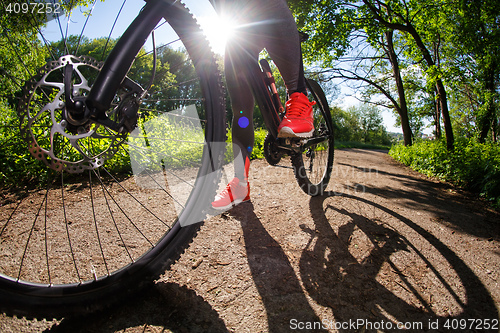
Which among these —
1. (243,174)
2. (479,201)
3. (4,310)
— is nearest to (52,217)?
(4,310)

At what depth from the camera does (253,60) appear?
202 centimetres

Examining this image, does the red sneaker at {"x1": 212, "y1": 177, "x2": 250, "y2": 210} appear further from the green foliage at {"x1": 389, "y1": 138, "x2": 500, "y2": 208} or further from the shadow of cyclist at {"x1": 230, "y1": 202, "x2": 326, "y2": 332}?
the green foliage at {"x1": 389, "y1": 138, "x2": 500, "y2": 208}

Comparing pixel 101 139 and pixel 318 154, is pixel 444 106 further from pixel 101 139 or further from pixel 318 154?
pixel 101 139

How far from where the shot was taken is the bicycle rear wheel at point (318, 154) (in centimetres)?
277

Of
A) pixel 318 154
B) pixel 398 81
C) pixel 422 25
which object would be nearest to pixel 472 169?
pixel 318 154

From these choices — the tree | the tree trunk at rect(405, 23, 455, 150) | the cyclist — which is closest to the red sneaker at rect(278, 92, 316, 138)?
the cyclist

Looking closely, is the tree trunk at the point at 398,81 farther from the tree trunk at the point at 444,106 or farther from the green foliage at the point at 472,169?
the green foliage at the point at 472,169

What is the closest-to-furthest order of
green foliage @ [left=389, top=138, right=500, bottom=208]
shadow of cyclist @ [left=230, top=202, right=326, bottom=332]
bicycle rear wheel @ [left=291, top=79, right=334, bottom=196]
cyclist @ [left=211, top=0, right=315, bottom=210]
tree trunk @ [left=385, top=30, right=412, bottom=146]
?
shadow of cyclist @ [left=230, top=202, right=326, bottom=332] → cyclist @ [left=211, top=0, right=315, bottom=210] → bicycle rear wheel @ [left=291, top=79, right=334, bottom=196] → green foliage @ [left=389, top=138, right=500, bottom=208] → tree trunk @ [left=385, top=30, right=412, bottom=146]

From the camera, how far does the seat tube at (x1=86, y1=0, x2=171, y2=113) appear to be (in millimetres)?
1070

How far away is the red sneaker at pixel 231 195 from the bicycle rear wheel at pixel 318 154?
0.78m

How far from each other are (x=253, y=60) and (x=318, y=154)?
63.8 inches

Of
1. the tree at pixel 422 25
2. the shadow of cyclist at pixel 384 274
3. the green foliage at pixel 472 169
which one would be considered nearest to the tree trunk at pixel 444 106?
the tree at pixel 422 25

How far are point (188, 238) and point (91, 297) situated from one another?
45cm

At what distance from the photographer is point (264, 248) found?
1781 mm
